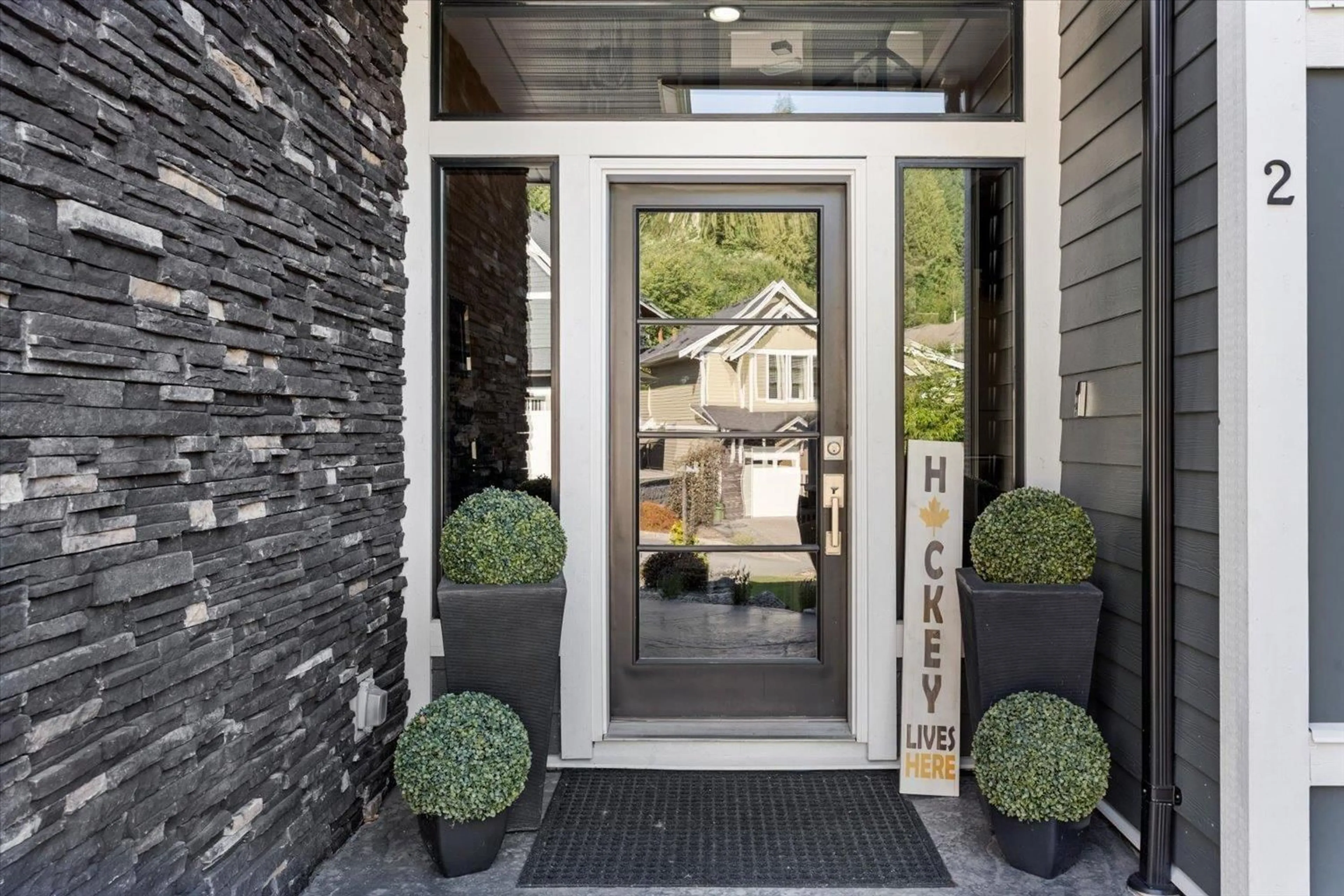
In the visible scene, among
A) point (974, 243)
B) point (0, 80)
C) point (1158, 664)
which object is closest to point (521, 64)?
point (974, 243)

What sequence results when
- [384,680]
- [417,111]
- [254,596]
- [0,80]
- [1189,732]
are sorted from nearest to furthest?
[0,80], [254,596], [1189,732], [384,680], [417,111]

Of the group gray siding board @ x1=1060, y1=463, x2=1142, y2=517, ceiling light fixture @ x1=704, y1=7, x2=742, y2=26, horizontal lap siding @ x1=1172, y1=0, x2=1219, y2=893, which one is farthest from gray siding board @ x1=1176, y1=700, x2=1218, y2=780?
ceiling light fixture @ x1=704, y1=7, x2=742, y2=26

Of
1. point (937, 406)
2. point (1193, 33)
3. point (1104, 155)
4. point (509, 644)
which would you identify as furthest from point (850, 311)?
point (509, 644)

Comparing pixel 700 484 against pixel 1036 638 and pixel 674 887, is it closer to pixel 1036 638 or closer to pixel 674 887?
pixel 1036 638

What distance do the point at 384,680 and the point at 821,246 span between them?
2.06 m

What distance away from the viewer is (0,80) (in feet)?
3.89

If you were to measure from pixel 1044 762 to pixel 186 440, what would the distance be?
83.5 inches

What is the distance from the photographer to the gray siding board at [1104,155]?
2.22 meters

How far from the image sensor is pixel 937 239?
2787 mm

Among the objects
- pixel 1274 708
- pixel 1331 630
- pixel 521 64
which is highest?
pixel 521 64

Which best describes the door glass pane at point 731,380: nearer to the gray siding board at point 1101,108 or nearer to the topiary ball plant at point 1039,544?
the topiary ball plant at point 1039,544

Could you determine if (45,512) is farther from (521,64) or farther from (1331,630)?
(1331,630)

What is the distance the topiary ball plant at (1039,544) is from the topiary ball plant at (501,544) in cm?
Answer: 127

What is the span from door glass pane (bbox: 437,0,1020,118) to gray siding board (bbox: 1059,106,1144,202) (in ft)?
1.15
